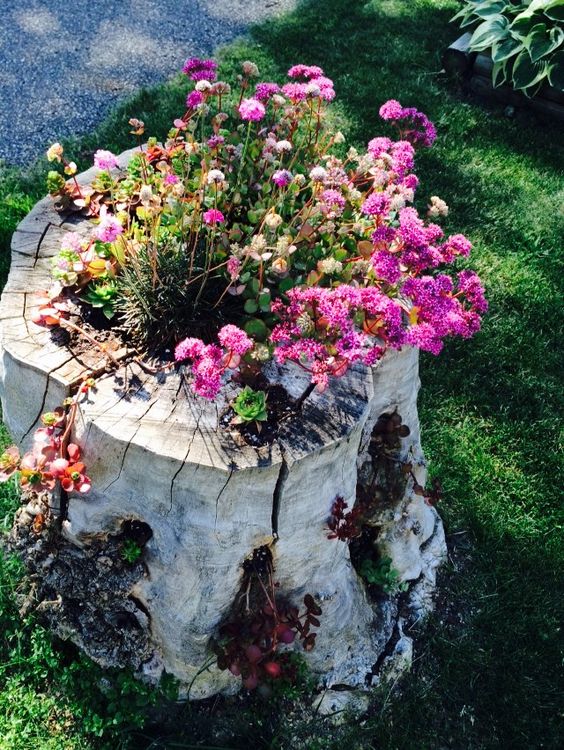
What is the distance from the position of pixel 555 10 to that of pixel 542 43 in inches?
10.6

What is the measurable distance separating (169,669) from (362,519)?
2.87 ft

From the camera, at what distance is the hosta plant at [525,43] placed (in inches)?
207

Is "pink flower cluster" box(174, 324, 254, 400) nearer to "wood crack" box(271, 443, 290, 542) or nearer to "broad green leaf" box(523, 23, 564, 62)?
"wood crack" box(271, 443, 290, 542)

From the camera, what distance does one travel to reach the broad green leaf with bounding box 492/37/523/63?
5355mm

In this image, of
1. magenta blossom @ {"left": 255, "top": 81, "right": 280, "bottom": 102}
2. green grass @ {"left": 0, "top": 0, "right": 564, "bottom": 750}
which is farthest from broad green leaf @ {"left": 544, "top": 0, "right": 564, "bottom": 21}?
magenta blossom @ {"left": 255, "top": 81, "right": 280, "bottom": 102}

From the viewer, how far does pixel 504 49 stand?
5.40 m

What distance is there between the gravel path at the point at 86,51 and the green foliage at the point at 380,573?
3.49 metres

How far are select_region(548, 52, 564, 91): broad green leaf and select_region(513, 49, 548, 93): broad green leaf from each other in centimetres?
6

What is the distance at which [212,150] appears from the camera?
244 centimetres

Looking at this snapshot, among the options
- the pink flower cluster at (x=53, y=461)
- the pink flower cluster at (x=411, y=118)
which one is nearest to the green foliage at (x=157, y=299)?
the pink flower cluster at (x=53, y=461)

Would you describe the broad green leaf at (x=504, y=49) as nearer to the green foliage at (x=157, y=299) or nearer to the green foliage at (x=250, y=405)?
the green foliage at (x=157, y=299)

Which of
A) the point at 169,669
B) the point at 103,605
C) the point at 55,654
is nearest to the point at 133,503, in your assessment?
the point at 103,605

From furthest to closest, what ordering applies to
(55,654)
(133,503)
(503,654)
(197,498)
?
(503,654)
(55,654)
(133,503)
(197,498)

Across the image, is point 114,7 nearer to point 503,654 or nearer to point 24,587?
point 24,587
